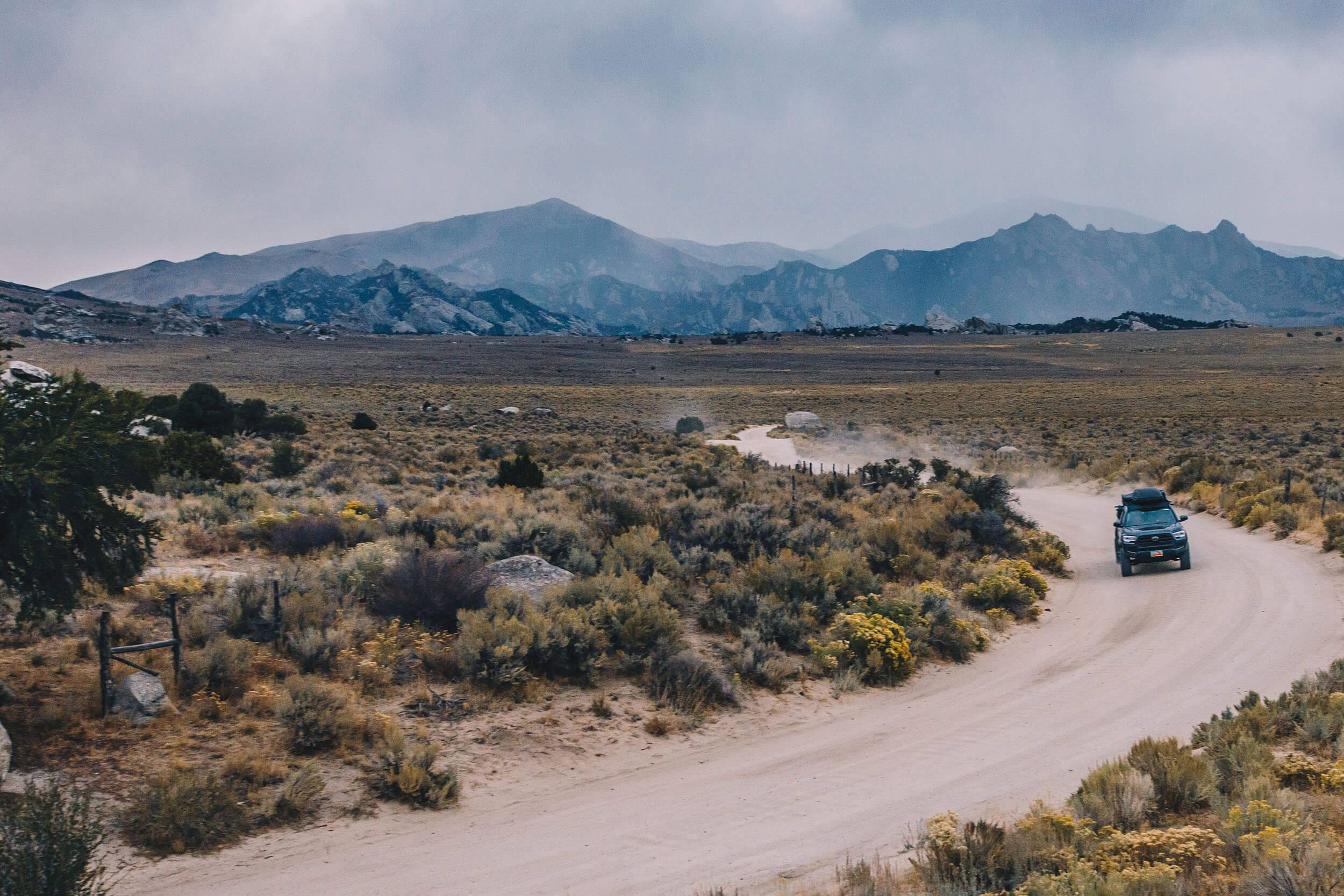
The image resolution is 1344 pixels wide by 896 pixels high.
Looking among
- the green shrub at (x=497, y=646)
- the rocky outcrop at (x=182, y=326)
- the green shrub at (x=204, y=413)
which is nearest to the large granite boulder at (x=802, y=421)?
the green shrub at (x=204, y=413)

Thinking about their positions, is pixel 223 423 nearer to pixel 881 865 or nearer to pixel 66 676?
pixel 66 676

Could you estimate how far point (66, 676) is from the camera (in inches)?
380

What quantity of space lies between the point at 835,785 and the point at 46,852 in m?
6.73

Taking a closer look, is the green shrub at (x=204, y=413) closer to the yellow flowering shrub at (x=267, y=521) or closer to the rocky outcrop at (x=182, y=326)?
the yellow flowering shrub at (x=267, y=521)

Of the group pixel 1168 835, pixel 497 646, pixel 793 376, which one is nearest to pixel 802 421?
pixel 497 646

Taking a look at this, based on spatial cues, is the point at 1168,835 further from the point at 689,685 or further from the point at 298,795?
the point at 298,795

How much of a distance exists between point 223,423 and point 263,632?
30069 mm

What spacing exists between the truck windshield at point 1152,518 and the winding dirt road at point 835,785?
365 cm

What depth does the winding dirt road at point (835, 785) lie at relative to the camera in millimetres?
6934

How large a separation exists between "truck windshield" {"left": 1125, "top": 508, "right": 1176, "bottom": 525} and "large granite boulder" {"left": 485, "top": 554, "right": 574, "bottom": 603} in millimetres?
12646

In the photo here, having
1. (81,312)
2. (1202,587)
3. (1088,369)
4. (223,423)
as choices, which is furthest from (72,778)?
(81,312)

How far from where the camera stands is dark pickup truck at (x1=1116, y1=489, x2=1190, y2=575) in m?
17.6

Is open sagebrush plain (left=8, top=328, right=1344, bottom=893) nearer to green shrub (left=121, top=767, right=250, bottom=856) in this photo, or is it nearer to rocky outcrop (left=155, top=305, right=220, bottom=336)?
green shrub (left=121, top=767, right=250, bottom=856)

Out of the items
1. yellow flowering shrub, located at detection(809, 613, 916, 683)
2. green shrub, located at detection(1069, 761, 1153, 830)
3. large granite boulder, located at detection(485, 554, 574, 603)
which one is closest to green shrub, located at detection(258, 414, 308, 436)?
large granite boulder, located at detection(485, 554, 574, 603)
